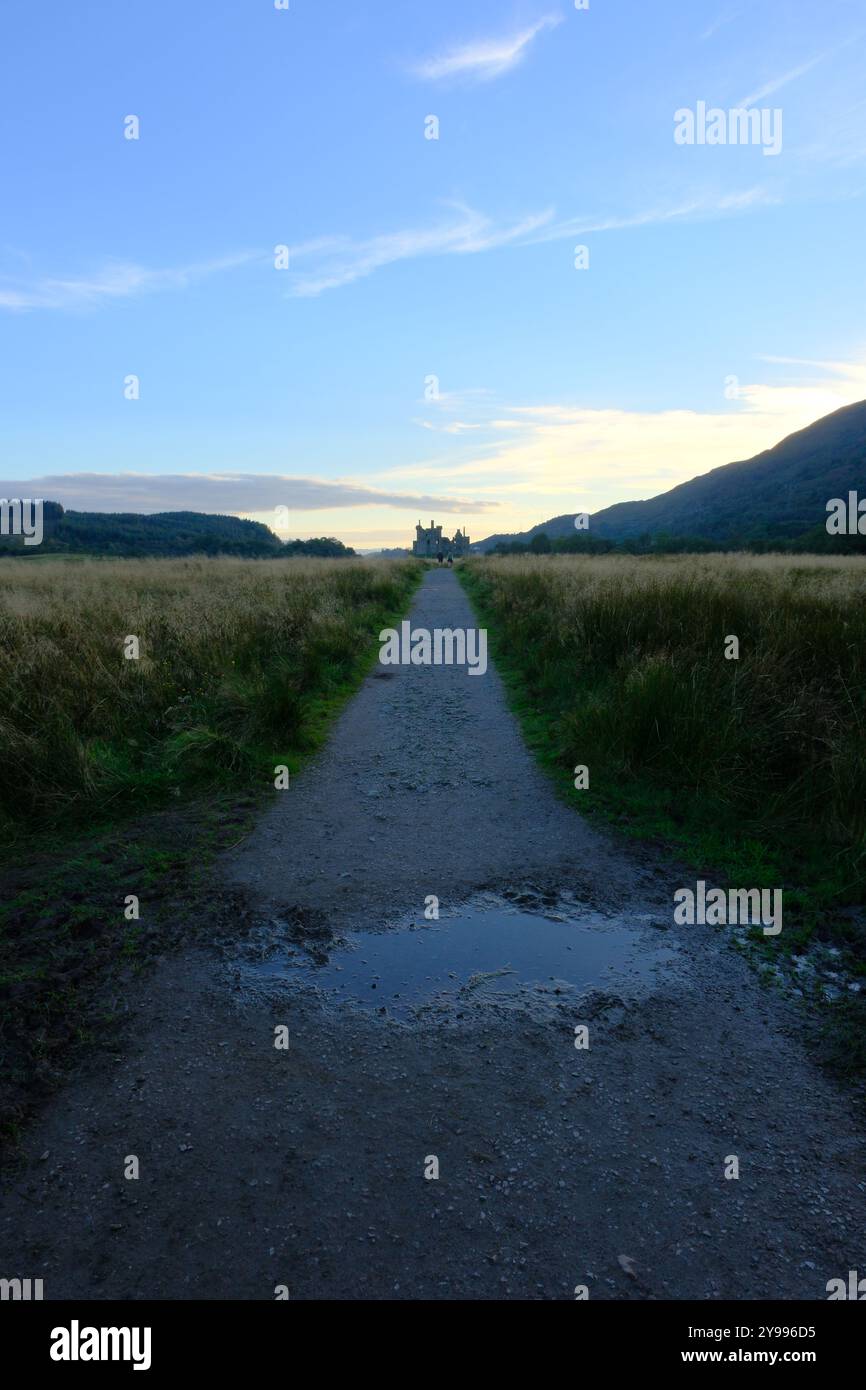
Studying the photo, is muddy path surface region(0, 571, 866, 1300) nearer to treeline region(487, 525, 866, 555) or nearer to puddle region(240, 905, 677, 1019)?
puddle region(240, 905, 677, 1019)

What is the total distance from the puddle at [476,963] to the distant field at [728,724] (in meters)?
1.30

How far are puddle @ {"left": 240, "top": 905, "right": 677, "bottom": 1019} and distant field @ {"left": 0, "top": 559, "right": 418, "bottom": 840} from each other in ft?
9.71

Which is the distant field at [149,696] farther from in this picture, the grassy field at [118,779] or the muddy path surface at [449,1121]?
A: the muddy path surface at [449,1121]

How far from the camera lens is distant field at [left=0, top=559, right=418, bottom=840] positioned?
612 cm

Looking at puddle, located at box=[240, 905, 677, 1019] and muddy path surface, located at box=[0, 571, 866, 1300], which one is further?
puddle, located at box=[240, 905, 677, 1019]

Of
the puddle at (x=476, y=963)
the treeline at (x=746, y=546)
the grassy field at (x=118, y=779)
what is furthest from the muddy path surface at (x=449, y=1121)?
the treeline at (x=746, y=546)

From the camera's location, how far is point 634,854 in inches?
211

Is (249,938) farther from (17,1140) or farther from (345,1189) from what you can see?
(345,1189)
